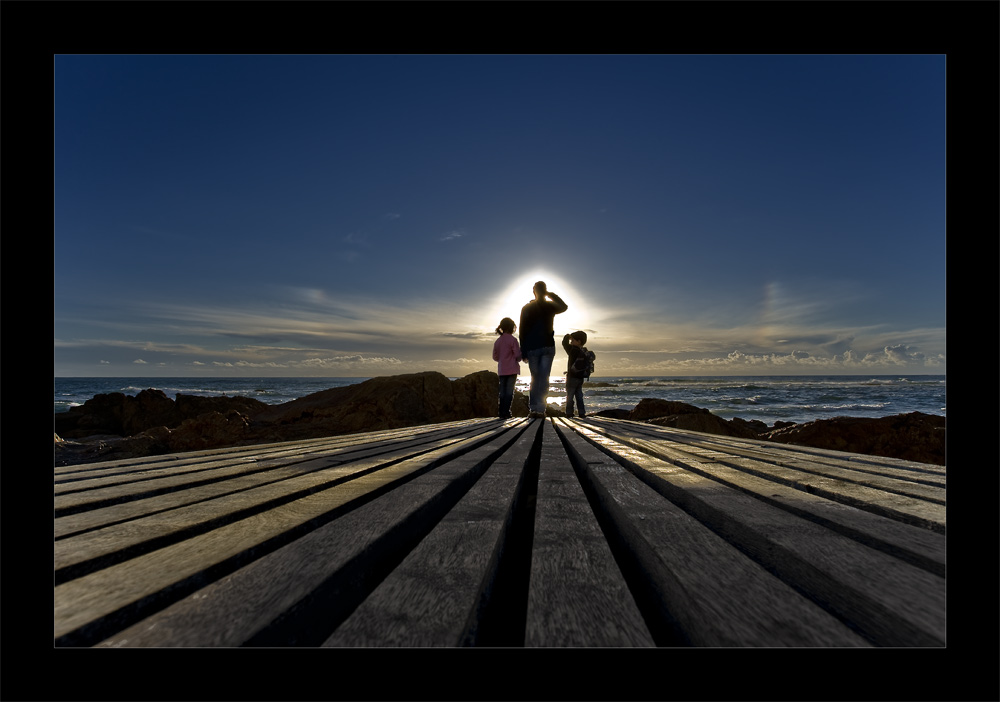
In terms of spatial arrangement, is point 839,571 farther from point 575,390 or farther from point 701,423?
point 701,423

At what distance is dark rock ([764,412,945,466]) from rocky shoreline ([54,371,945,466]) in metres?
0.01

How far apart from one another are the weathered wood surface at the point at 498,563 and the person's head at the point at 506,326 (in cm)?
500

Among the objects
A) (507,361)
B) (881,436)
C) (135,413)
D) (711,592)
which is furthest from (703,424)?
(135,413)

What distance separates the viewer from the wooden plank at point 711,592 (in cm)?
63

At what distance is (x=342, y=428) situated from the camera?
10.5 m

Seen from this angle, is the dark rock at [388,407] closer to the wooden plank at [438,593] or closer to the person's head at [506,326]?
the person's head at [506,326]

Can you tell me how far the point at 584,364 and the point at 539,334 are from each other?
153 centimetres

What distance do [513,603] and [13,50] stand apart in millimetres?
1592

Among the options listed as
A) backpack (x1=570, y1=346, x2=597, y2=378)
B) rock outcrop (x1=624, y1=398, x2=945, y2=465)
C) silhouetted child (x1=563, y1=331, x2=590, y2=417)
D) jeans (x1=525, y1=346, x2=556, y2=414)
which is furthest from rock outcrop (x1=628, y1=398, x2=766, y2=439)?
jeans (x1=525, y1=346, x2=556, y2=414)

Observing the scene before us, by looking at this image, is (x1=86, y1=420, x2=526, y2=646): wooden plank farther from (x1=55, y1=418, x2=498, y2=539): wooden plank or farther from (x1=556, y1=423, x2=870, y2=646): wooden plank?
(x1=556, y1=423, x2=870, y2=646): wooden plank

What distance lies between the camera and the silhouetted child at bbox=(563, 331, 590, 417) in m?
7.09

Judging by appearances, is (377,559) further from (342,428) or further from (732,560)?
(342,428)

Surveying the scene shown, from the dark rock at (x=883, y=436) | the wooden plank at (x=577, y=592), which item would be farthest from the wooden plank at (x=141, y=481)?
the dark rock at (x=883, y=436)
